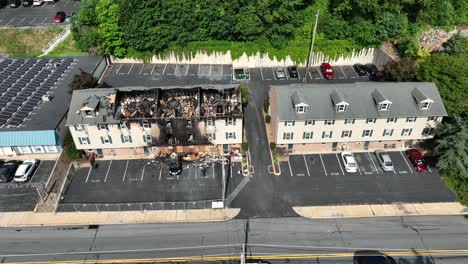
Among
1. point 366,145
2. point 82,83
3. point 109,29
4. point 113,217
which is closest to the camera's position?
point 113,217

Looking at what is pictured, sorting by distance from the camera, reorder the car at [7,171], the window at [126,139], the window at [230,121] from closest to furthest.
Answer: the car at [7,171] → the window at [230,121] → the window at [126,139]

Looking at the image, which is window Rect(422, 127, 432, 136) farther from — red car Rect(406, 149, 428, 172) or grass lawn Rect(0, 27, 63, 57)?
grass lawn Rect(0, 27, 63, 57)

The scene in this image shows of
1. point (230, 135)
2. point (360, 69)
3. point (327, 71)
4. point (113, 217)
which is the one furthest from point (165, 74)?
point (360, 69)

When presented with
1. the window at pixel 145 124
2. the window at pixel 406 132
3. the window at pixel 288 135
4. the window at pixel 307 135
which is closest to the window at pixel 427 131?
the window at pixel 406 132

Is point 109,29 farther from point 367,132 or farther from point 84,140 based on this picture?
point 367,132

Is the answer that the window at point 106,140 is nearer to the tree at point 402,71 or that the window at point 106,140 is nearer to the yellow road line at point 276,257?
the yellow road line at point 276,257

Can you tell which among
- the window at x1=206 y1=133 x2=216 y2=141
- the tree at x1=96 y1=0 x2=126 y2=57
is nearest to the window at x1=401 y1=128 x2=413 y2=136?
the window at x1=206 y1=133 x2=216 y2=141
